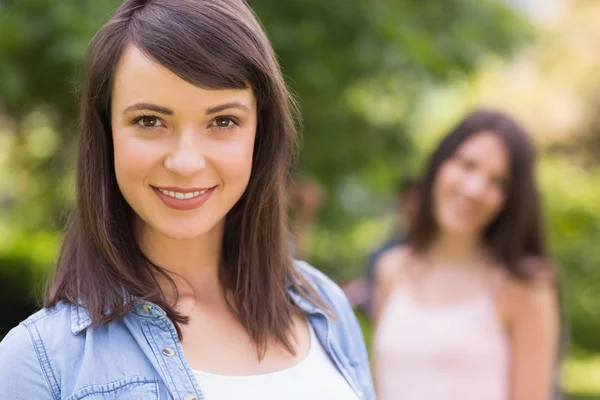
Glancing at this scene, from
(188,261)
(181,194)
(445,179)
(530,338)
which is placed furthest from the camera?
(445,179)

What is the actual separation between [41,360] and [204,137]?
0.52 metres

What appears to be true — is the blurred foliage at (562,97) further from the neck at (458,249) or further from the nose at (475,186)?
the nose at (475,186)

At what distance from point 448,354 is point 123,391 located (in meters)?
1.92

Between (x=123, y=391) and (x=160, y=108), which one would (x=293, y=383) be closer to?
(x=123, y=391)

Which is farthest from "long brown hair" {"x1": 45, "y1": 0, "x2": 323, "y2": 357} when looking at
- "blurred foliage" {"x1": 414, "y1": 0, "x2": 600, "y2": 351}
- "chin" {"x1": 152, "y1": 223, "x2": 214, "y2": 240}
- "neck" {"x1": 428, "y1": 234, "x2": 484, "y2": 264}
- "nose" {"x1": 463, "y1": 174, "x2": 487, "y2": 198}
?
"blurred foliage" {"x1": 414, "y1": 0, "x2": 600, "y2": 351}

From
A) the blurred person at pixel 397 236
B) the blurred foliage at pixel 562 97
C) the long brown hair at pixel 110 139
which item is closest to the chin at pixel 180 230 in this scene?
the long brown hair at pixel 110 139

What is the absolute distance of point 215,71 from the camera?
63.6 inches

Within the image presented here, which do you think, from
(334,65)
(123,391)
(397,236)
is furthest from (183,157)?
(397,236)

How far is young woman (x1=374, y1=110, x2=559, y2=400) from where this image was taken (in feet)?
10.7

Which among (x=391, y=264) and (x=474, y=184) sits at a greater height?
(x=474, y=184)

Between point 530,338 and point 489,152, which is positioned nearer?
point 530,338

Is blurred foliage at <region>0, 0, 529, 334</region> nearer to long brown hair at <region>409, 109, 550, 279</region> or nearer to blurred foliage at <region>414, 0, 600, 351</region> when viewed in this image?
long brown hair at <region>409, 109, 550, 279</region>

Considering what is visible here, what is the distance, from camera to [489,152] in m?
3.36

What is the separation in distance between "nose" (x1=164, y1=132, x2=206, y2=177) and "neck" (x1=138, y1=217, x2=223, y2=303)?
0.77 feet
